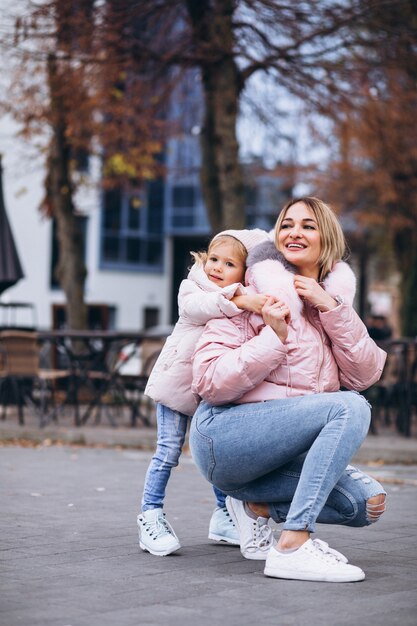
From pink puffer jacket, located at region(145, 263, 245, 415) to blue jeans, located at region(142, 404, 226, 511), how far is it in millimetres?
81

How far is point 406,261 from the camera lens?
29.2 metres

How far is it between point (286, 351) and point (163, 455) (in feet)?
3.27

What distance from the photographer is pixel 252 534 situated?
5891 mm

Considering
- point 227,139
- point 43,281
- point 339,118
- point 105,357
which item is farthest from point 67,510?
point 43,281

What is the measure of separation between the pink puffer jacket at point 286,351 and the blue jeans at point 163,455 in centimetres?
59

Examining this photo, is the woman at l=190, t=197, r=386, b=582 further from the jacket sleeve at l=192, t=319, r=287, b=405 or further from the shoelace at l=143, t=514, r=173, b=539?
the shoelace at l=143, t=514, r=173, b=539

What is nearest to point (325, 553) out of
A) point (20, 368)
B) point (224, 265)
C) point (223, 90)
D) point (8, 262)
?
point (224, 265)

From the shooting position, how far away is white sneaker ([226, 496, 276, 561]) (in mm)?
5871

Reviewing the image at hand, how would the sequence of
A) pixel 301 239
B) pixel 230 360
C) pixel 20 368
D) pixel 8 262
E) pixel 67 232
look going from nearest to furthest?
pixel 230 360 → pixel 301 239 → pixel 20 368 → pixel 8 262 → pixel 67 232

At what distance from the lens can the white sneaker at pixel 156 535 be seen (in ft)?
19.6

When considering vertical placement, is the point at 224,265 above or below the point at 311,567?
above

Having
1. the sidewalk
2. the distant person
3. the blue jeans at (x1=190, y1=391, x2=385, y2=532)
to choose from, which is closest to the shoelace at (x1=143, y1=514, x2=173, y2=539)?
the sidewalk

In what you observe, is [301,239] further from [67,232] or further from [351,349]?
[67,232]

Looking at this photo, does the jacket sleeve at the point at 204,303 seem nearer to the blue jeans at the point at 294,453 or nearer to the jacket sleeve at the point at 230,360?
the jacket sleeve at the point at 230,360
